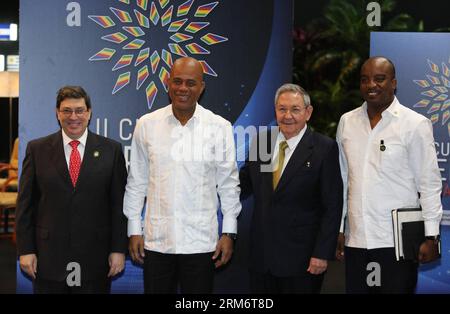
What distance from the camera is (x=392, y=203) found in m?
3.70

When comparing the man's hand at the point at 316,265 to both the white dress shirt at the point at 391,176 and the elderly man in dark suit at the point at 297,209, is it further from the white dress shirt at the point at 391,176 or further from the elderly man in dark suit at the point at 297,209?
the white dress shirt at the point at 391,176

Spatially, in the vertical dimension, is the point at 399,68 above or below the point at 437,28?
below

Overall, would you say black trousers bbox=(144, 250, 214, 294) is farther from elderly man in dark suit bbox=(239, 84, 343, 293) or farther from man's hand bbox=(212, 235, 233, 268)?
elderly man in dark suit bbox=(239, 84, 343, 293)

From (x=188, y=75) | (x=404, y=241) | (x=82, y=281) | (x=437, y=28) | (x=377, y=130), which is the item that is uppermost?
(x=437, y=28)

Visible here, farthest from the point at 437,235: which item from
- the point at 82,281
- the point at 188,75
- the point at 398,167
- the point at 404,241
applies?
the point at 82,281

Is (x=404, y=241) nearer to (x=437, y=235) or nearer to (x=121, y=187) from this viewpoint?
(x=437, y=235)

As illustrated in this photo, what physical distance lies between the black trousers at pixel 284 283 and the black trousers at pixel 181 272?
27 centimetres

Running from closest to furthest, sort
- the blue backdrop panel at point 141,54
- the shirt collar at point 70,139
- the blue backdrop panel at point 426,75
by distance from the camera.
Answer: the shirt collar at point 70,139 < the blue backdrop panel at point 141,54 < the blue backdrop panel at point 426,75

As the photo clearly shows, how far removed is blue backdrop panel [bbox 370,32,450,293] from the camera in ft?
17.0

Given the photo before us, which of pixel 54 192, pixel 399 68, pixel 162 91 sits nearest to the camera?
pixel 54 192

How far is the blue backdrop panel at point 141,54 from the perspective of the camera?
4441 mm

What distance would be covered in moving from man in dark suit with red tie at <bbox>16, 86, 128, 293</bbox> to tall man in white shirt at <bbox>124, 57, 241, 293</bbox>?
0.50ft

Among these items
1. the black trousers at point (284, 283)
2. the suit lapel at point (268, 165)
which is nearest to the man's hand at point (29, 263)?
the black trousers at point (284, 283)

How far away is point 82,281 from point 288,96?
1537 millimetres
